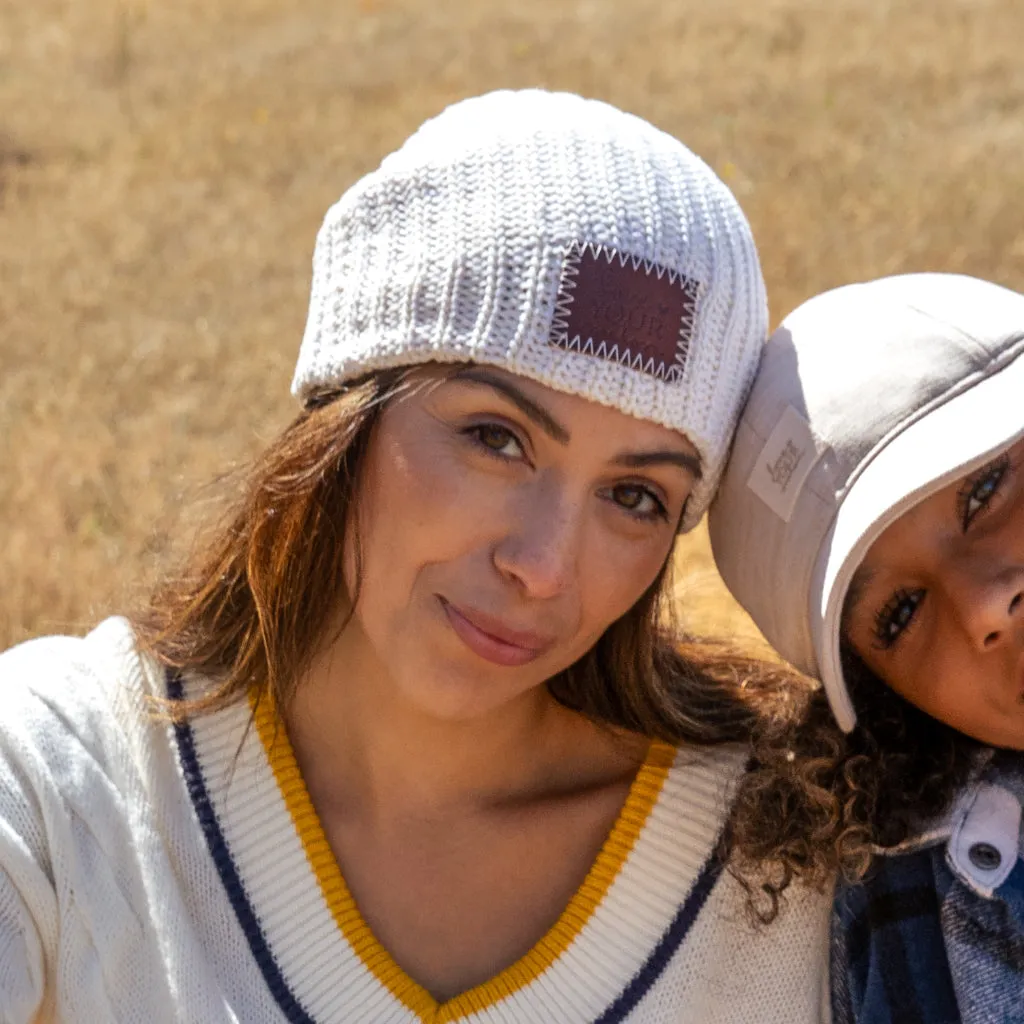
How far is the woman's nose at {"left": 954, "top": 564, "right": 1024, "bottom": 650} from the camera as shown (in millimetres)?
2232

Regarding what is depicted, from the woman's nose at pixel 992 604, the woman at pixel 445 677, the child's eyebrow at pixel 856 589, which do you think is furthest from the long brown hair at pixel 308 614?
the woman's nose at pixel 992 604

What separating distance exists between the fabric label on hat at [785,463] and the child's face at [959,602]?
0.15m

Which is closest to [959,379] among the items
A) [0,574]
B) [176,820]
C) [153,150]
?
[176,820]

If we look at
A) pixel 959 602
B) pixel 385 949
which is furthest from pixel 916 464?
pixel 385 949

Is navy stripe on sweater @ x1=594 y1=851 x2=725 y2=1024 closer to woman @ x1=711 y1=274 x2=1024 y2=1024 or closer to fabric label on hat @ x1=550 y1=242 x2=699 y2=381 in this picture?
woman @ x1=711 y1=274 x2=1024 y2=1024

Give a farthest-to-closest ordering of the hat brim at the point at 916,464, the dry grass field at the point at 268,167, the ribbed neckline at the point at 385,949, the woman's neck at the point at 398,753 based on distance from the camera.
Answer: the dry grass field at the point at 268,167
the woman's neck at the point at 398,753
the ribbed neckline at the point at 385,949
the hat brim at the point at 916,464

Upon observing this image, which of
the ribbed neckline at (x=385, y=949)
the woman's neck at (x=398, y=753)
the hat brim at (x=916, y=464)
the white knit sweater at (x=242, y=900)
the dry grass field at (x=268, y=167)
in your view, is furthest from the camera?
the dry grass field at (x=268, y=167)

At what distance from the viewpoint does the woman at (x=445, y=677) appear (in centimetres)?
226

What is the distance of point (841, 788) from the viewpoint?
2.44 meters

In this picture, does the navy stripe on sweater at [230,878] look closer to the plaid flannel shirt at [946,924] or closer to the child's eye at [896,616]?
the plaid flannel shirt at [946,924]

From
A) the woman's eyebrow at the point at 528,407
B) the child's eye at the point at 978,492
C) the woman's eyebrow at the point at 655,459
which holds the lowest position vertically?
the child's eye at the point at 978,492

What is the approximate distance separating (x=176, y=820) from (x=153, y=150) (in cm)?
668

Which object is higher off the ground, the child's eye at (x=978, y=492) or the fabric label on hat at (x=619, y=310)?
the fabric label on hat at (x=619, y=310)

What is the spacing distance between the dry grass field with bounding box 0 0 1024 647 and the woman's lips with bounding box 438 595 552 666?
1170mm
